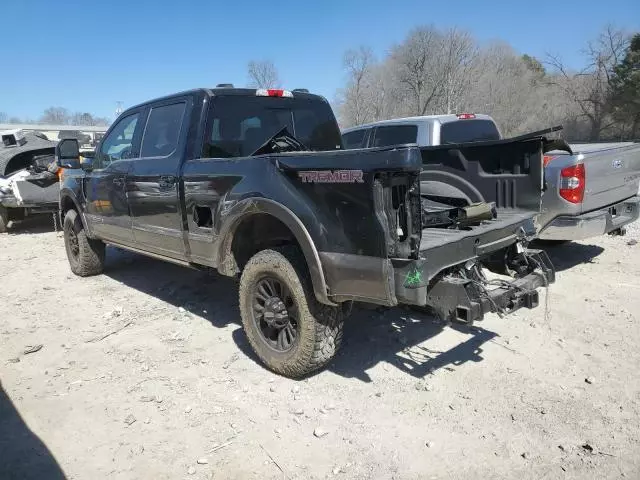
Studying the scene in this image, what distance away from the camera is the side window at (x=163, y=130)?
448 cm

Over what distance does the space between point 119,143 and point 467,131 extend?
442 centimetres

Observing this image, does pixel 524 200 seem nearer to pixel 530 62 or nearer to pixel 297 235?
pixel 297 235

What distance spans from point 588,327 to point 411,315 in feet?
4.96

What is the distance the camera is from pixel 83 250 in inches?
259

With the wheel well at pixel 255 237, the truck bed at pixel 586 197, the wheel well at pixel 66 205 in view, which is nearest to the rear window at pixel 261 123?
the wheel well at pixel 255 237

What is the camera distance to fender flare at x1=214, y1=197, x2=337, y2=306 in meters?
3.20

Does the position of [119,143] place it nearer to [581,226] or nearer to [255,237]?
[255,237]

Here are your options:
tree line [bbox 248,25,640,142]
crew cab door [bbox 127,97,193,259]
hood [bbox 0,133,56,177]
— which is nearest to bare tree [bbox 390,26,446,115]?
tree line [bbox 248,25,640,142]

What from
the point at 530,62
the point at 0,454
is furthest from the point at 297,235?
the point at 530,62

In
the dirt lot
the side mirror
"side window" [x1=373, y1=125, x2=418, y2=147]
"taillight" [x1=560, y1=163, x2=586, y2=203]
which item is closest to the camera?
the dirt lot

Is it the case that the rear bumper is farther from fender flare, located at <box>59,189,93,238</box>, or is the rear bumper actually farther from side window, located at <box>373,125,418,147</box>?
fender flare, located at <box>59,189,93,238</box>

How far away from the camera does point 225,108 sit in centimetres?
434

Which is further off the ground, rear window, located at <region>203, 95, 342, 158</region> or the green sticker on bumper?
rear window, located at <region>203, 95, 342, 158</region>

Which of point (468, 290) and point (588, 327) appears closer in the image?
point (468, 290)
